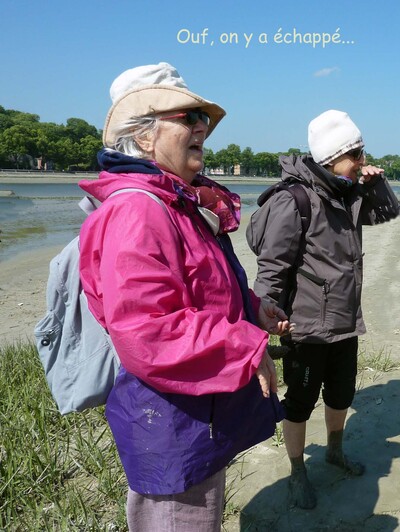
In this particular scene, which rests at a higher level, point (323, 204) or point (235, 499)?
point (323, 204)

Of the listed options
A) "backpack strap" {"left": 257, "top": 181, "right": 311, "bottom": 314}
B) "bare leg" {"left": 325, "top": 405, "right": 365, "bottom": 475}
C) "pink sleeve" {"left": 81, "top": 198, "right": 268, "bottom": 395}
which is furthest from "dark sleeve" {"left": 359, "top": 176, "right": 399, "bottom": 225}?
"pink sleeve" {"left": 81, "top": 198, "right": 268, "bottom": 395}

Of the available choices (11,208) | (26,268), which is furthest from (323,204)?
(11,208)

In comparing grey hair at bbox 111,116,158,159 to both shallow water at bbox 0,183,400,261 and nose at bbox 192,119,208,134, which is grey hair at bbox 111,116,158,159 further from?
shallow water at bbox 0,183,400,261

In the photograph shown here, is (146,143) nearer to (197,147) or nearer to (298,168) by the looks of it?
(197,147)

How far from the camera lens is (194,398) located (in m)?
1.59

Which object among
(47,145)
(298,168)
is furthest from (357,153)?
(47,145)

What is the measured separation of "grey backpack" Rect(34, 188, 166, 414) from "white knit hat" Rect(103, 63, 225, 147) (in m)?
0.45

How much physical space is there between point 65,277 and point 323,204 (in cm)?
155

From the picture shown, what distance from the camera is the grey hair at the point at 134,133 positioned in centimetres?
171

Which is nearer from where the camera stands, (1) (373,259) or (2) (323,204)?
(2) (323,204)

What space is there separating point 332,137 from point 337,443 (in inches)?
68.4

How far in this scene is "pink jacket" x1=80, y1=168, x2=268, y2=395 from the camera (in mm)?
1435

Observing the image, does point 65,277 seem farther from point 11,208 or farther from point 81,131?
point 81,131

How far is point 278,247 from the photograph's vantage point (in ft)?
8.89
